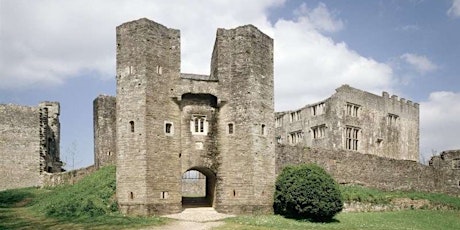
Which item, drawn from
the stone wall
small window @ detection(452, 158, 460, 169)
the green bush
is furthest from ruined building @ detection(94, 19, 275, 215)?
small window @ detection(452, 158, 460, 169)

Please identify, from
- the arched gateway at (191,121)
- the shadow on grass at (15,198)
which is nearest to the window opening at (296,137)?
the arched gateway at (191,121)

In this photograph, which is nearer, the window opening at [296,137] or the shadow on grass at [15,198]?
the shadow on grass at [15,198]

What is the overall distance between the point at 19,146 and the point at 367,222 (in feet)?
102

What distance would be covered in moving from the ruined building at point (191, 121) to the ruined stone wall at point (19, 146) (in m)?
17.9

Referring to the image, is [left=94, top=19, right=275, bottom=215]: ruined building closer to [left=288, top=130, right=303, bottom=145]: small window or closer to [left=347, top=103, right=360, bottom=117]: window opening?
[left=347, top=103, right=360, bottom=117]: window opening

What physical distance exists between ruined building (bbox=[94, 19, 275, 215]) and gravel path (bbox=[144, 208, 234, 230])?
0.75m

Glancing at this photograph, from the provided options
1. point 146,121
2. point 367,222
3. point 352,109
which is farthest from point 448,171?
point 146,121

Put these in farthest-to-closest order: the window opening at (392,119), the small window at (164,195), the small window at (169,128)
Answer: the window opening at (392,119) → the small window at (169,128) → the small window at (164,195)

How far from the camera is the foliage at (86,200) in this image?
2662 centimetres

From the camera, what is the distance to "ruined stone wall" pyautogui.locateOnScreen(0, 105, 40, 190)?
42.0 m

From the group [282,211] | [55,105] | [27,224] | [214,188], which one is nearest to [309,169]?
[282,211]

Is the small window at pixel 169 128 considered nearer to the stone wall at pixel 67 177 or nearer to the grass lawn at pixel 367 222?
the grass lawn at pixel 367 222

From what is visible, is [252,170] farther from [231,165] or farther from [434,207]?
[434,207]

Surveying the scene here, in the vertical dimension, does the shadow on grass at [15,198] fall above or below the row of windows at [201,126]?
below
